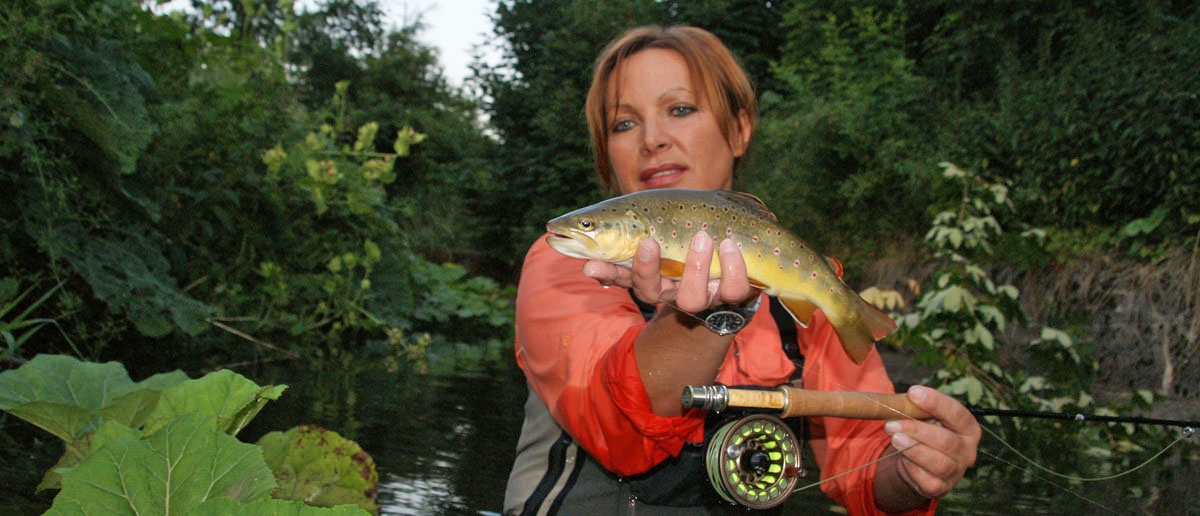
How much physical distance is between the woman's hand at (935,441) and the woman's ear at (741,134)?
4.08ft

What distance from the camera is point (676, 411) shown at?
203cm

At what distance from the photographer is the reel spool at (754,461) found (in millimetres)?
2225

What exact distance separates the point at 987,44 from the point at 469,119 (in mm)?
23368

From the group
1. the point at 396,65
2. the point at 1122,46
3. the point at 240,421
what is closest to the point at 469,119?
the point at 396,65

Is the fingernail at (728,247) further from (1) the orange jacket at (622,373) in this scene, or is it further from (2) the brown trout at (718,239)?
(1) the orange jacket at (622,373)

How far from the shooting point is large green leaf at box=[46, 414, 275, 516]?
143 centimetres

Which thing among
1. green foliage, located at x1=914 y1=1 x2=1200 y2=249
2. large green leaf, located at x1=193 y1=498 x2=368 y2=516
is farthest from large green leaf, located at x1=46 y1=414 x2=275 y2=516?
green foliage, located at x1=914 y1=1 x2=1200 y2=249

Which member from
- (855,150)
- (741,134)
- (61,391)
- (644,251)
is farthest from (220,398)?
(855,150)

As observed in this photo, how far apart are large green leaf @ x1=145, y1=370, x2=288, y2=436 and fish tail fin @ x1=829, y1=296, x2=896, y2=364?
1367 mm

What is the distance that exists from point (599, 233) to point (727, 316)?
0.36 m

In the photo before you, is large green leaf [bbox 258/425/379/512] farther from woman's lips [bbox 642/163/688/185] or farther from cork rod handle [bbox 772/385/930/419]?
cork rod handle [bbox 772/385/930/419]

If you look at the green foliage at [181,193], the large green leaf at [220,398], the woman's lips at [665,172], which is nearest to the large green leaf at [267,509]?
the large green leaf at [220,398]

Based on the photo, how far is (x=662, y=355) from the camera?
1905mm

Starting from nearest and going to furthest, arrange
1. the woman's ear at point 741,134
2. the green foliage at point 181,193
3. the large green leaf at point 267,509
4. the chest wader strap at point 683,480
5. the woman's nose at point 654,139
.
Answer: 1. the large green leaf at point 267,509
2. the chest wader strap at point 683,480
3. the woman's nose at point 654,139
4. the woman's ear at point 741,134
5. the green foliage at point 181,193
